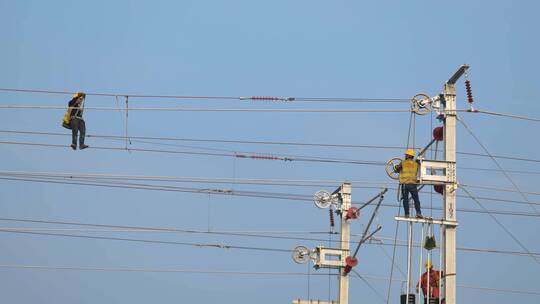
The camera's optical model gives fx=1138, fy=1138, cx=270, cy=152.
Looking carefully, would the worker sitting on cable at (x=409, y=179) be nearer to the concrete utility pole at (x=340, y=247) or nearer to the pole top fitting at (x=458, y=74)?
the pole top fitting at (x=458, y=74)

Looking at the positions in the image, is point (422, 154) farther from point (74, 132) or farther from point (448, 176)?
point (74, 132)

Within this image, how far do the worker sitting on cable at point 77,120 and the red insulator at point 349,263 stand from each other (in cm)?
1157

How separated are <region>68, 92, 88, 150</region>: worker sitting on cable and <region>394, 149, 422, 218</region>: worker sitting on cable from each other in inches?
364

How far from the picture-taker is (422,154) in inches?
1248

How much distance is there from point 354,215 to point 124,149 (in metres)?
10.9

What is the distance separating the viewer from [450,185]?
29578 millimetres

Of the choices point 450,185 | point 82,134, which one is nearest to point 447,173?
point 450,185

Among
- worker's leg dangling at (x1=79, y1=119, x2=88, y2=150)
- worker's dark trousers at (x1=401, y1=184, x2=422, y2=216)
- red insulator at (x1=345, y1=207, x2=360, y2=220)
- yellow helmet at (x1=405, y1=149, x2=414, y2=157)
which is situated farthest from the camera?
red insulator at (x1=345, y1=207, x2=360, y2=220)

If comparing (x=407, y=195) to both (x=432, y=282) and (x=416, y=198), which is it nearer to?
(x=416, y=198)

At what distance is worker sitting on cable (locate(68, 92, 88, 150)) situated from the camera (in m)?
32.8

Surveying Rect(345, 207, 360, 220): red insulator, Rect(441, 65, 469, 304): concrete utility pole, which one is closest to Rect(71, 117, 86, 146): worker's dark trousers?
Rect(441, 65, 469, 304): concrete utility pole

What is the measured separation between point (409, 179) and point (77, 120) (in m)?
9.83

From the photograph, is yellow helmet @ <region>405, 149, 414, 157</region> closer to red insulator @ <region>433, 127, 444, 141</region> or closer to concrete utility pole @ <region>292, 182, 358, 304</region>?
red insulator @ <region>433, 127, 444, 141</region>

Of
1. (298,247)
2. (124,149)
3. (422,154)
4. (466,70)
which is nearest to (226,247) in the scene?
(298,247)
